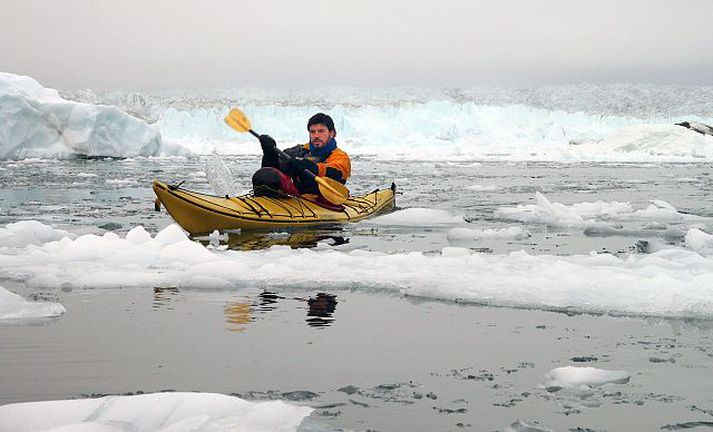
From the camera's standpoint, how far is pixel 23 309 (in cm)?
462

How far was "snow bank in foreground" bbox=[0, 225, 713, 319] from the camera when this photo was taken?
203 inches

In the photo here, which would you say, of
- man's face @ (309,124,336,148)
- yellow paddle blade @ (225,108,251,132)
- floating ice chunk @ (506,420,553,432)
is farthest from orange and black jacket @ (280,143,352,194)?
floating ice chunk @ (506,420,553,432)

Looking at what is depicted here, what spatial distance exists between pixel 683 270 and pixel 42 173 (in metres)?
17.8

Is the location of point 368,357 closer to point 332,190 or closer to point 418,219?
point 332,190

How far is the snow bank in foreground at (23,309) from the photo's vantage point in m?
4.54

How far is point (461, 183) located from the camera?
1966 cm

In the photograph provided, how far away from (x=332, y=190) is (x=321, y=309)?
15.7 feet

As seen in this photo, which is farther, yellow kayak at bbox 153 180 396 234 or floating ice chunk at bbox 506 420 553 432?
yellow kayak at bbox 153 180 396 234

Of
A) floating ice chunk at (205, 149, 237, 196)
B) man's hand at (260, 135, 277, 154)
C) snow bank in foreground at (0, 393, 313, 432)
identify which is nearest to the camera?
snow bank in foreground at (0, 393, 313, 432)

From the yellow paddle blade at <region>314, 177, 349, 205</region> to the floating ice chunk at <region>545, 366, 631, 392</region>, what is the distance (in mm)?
6115

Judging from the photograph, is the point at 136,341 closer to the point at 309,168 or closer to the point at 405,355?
the point at 405,355

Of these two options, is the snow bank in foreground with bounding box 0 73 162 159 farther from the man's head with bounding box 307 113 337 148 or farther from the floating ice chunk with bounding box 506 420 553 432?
the floating ice chunk with bounding box 506 420 553 432

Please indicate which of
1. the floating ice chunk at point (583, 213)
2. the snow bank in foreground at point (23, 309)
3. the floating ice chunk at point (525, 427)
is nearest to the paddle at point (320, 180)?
the floating ice chunk at point (583, 213)

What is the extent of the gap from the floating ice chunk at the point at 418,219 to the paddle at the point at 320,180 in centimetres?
85
